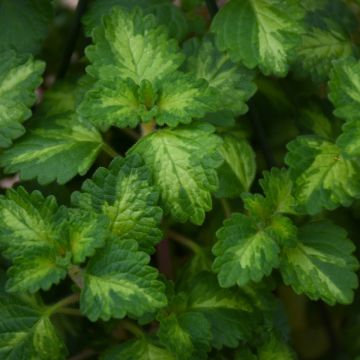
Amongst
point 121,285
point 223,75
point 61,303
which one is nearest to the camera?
point 121,285

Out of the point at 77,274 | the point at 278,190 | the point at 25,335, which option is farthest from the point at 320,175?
the point at 25,335

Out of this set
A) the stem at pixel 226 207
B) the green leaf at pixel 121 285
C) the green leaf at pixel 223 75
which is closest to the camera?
the green leaf at pixel 121 285

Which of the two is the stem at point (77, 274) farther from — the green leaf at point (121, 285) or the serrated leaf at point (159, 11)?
the serrated leaf at point (159, 11)

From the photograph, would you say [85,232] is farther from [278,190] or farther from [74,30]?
[74,30]

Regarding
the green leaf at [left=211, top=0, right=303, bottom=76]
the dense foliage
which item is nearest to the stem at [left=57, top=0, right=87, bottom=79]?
the dense foliage

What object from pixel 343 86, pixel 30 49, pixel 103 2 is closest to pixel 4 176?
pixel 30 49

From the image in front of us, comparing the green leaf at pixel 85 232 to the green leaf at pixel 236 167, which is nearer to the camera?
the green leaf at pixel 85 232

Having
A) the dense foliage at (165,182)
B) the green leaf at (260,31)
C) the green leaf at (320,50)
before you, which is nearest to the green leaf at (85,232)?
the dense foliage at (165,182)

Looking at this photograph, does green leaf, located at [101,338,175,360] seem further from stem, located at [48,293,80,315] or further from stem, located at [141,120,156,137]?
stem, located at [141,120,156,137]
